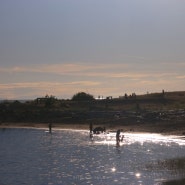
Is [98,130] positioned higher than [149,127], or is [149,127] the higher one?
[149,127]

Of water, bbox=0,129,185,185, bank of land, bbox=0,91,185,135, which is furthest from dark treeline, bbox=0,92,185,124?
water, bbox=0,129,185,185

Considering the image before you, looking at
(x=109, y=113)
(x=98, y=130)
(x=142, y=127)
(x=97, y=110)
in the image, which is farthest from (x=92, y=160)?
(x=97, y=110)

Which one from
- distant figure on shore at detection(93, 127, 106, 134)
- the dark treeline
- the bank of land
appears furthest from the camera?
the dark treeline

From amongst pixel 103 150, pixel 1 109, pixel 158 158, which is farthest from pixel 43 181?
pixel 1 109

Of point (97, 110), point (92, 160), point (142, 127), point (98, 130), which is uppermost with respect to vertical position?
point (97, 110)

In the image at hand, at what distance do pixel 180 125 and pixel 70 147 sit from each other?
60.8 feet

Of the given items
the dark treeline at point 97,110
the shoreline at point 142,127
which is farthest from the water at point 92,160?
the dark treeline at point 97,110

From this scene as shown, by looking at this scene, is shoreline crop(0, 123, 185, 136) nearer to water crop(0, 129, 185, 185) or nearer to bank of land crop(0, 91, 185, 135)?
bank of land crop(0, 91, 185, 135)

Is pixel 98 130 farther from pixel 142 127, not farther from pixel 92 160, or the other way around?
pixel 92 160

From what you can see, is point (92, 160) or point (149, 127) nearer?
point (92, 160)

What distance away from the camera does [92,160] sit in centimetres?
4678

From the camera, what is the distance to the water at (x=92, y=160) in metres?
36.1

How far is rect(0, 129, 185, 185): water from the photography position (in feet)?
118

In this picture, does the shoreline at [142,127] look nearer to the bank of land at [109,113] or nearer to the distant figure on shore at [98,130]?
the bank of land at [109,113]
